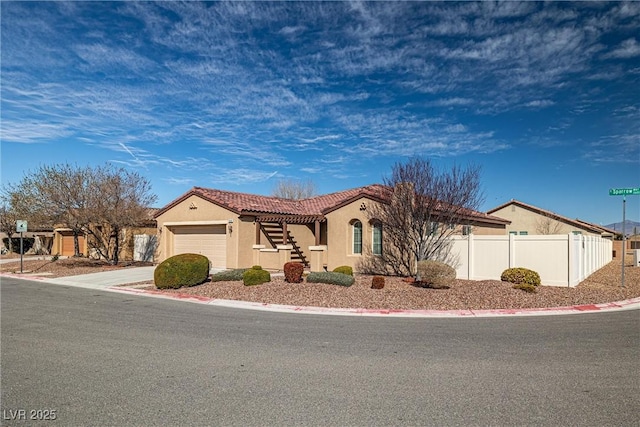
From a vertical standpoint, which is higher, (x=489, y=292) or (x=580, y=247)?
(x=580, y=247)

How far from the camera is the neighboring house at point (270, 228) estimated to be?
66.3 ft

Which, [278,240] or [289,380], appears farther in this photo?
[278,240]

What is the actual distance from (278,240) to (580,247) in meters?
14.8

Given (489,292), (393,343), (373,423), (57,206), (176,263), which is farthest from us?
(57,206)

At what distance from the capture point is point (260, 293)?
14273 mm

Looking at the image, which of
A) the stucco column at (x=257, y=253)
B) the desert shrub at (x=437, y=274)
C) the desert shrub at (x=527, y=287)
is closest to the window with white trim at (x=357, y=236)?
the stucco column at (x=257, y=253)

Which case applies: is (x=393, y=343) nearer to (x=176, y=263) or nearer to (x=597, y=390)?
(x=597, y=390)

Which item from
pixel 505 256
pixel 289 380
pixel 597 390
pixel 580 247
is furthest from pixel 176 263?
pixel 580 247

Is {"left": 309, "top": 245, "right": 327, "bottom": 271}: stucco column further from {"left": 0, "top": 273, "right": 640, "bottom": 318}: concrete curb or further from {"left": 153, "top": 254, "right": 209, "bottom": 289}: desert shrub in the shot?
{"left": 0, "top": 273, "right": 640, "bottom": 318}: concrete curb

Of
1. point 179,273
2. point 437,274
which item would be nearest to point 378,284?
point 437,274

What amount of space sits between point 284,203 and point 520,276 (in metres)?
14.8

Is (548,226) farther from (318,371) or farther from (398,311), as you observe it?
(318,371)

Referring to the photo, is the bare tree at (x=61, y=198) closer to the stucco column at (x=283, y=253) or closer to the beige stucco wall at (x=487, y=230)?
the stucco column at (x=283, y=253)

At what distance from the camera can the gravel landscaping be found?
1258cm
